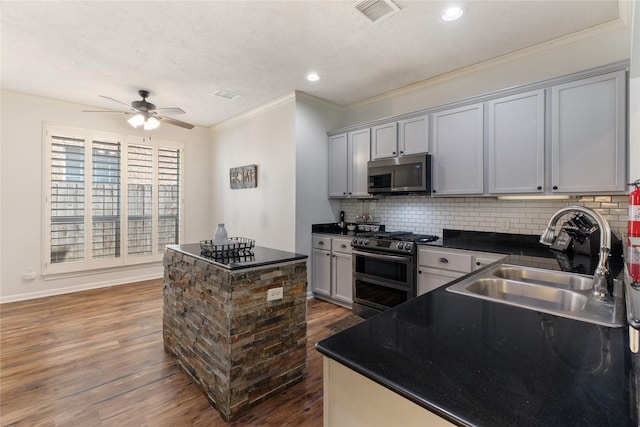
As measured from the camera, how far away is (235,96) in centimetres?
432

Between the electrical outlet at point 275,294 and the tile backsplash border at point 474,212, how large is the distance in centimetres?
232

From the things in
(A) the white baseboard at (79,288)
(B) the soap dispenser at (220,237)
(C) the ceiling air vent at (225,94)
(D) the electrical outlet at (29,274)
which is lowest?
(A) the white baseboard at (79,288)

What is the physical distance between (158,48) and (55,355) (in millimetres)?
2986

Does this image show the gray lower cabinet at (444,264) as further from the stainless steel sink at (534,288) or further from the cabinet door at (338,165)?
the cabinet door at (338,165)

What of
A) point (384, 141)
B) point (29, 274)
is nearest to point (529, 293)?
point (384, 141)

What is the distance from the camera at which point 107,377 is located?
2.36 metres

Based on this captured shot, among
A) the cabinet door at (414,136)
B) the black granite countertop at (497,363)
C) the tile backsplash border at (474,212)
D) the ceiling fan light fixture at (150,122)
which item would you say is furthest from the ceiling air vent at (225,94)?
the black granite countertop at (497,363)

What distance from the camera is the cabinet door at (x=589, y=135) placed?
2.27 metres

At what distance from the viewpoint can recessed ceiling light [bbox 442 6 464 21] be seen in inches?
93.5

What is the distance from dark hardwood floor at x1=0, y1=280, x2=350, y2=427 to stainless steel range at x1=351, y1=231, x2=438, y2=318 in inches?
17.2

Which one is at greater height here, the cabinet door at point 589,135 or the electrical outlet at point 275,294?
the cabinet door at point 589,135

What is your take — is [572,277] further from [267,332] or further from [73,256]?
[73,256]

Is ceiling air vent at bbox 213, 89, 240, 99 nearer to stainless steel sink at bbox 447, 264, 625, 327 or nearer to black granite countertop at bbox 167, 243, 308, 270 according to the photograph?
black granite countertop at bbox 167, 243, 308, 270

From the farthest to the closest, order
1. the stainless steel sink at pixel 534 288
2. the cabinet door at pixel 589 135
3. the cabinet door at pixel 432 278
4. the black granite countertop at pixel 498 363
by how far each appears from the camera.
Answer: the cabinet door at pixel 432 278 → the cabinet door at pixel 589 135 → the stainless steel sink at pixel 534 288 → the black granite countertop at pixel 498 363
